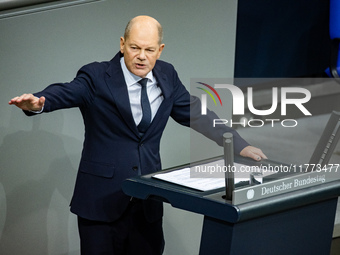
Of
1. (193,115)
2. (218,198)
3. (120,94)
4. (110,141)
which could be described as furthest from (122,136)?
(218,198)

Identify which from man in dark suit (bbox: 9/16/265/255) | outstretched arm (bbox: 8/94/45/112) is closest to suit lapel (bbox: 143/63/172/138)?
man in dark suit (bbox: 9/16/265/255)

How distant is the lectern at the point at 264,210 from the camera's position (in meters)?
2.06

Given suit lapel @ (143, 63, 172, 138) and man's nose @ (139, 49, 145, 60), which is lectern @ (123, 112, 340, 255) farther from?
man's nose @ (139, 49, 145, 60)

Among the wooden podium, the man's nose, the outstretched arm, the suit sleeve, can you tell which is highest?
the man's nose

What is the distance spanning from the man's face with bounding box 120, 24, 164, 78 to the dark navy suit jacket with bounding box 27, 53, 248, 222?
8 cm

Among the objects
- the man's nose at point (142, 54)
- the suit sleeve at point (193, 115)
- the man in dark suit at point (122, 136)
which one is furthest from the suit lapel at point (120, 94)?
the suit sleeve at point (193, 115)

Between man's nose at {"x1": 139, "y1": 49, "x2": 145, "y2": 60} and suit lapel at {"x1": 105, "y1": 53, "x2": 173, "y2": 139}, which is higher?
man's nose at {"x1": 139, "y1": 49, "x2": 145, "y2": 60}

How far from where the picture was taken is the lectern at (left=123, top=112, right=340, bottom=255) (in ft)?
6.75

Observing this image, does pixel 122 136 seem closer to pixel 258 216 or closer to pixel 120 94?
pixel 120 94

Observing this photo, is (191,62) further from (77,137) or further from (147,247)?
(147,247)

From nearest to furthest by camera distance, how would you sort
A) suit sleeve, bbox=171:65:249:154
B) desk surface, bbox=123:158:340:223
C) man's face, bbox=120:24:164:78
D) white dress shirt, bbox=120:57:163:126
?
desk surface, bbox=123:158:340:223 → man's face, bbox=120:24:164:78 → white dress shirt, bbox=120:57:163:126 → suit sleeve, bbox=171:65:249:154

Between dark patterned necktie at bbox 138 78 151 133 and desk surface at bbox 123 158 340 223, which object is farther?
dark patterned necktie at bbox 138 78 151 133

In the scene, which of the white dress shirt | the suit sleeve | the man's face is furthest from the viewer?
the suit sleeve

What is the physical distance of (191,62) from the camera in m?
3.43
